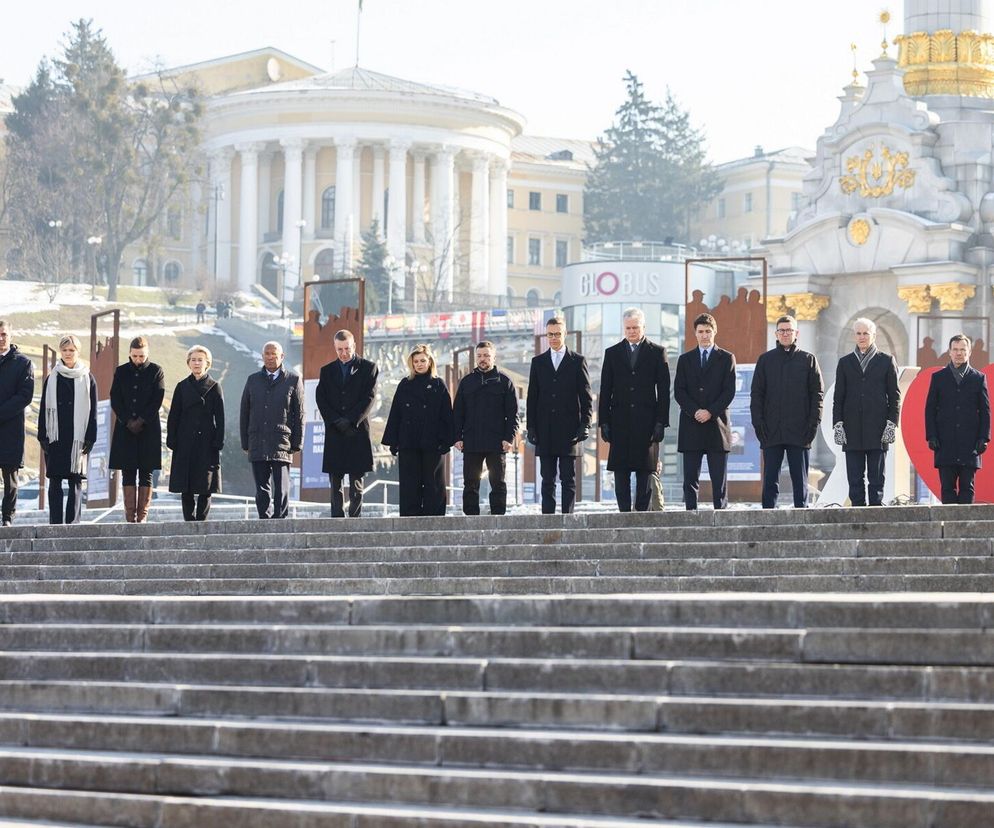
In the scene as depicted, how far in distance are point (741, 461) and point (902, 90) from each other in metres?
14.5

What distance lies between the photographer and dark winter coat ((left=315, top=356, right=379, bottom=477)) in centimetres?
1452

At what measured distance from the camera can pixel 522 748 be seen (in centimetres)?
862

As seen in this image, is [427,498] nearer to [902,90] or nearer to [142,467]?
[142,467]

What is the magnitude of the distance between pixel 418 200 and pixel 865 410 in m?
78.6

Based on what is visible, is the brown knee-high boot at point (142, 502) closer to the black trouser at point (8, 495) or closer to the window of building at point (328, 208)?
the black trouser at point (8, 495)

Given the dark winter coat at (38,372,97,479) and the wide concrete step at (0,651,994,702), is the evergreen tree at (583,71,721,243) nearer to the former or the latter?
the dark winter coat at (38,372,97,479)

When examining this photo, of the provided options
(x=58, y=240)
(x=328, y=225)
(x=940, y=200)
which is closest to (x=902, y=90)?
(x=940, y=200)

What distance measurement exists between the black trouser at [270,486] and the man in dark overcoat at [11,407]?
173 cm

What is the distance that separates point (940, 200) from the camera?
34.0 meters

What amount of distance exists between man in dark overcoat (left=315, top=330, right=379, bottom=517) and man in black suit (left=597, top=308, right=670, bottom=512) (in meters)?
1.76

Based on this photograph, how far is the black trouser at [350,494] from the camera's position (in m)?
14.6

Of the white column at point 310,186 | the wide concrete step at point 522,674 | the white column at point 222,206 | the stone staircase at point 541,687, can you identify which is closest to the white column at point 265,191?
the white column at point 222,206

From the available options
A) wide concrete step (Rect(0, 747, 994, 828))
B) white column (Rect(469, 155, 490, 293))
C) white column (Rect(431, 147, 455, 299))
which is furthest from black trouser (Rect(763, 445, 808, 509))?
white column (Rect(469, 155, 490, 293))

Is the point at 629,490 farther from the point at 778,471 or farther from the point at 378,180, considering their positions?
the point at 378,180
